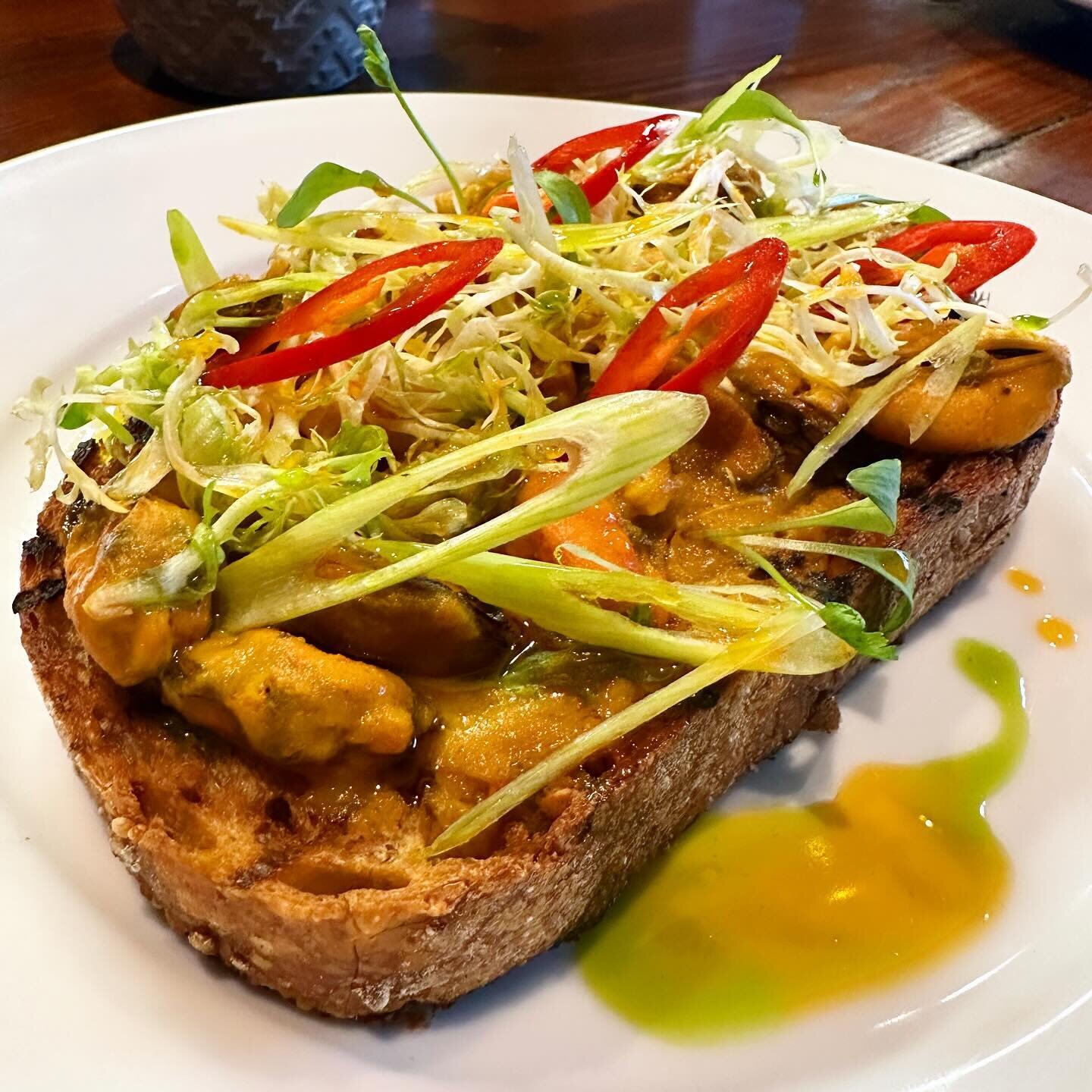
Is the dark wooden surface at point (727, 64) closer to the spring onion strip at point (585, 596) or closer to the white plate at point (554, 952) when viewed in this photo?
the white plate at point (554, 952)

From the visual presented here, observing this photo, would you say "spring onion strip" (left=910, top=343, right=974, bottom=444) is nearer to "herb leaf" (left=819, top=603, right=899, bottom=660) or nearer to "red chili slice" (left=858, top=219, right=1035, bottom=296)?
"red chili slice" (left=858, top=219, right=1035, bottom=296)

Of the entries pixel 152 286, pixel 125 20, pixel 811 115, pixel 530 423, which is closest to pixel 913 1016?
pixel 530 423

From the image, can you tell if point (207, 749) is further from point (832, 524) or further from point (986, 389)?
point (986, 389)

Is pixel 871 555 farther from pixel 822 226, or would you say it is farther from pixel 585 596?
pixel 822 226

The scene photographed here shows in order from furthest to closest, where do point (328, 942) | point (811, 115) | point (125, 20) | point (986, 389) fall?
point (811, 115)
point (125, 20)
point (986, 389)
point (328, 942)

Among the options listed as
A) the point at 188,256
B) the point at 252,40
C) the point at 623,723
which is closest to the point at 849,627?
the point at 623,723

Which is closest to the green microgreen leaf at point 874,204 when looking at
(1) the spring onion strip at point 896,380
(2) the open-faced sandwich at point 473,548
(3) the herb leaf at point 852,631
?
(2) the open-faced sandwich at point 473,548
